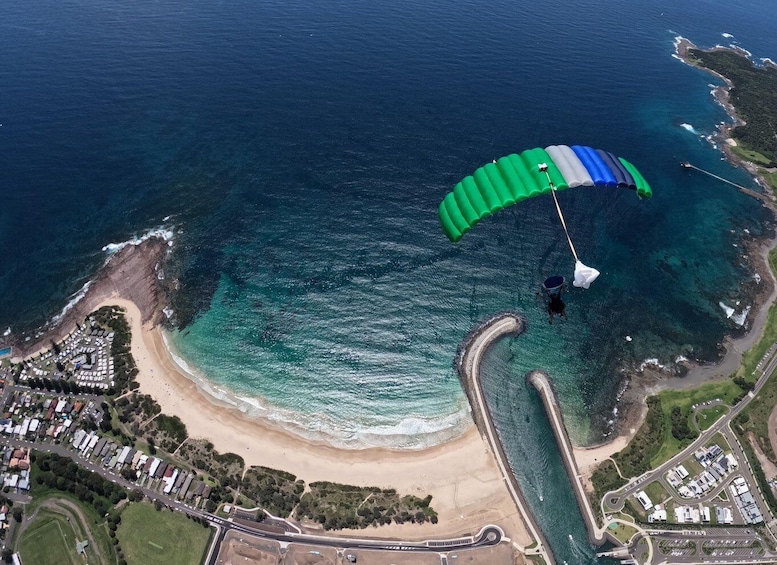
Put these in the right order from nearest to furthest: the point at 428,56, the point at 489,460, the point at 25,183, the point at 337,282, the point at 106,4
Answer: the point at 489,460 < the point at 337,282 < the point at 25,183 < the point at 428,56 < the point at 106,4

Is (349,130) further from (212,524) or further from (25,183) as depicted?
(212,524)

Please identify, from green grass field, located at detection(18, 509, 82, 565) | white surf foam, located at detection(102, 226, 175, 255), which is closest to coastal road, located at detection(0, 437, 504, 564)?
green grass field, located at detection(18, 509, 82, 565)

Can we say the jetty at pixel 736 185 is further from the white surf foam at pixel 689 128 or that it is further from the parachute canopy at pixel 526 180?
the parachute canopy at pixel 526 180

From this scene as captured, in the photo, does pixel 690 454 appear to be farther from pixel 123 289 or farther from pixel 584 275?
pixel 123 289

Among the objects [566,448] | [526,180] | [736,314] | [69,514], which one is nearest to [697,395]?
[736,314]

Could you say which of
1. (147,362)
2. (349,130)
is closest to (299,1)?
(349,130)

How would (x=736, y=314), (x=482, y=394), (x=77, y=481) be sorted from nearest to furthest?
(x=77, y=481) < (x=482, y=394) < (x=736, y=314)
